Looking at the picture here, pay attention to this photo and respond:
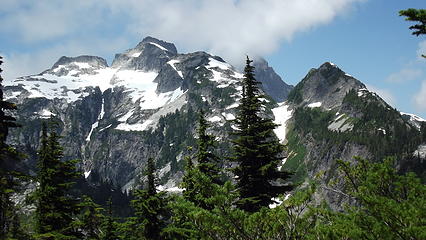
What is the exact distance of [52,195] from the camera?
81.0 feet

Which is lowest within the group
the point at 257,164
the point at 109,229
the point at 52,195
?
the point at 109,229

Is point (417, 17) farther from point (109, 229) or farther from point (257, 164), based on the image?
point (109, 229)

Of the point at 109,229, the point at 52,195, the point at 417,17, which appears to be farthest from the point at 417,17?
the point at 109,229

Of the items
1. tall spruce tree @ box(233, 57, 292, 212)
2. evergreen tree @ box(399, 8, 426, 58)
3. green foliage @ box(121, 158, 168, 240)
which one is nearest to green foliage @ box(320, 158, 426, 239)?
evergreen tree @ box(399, 8, 426, 58)

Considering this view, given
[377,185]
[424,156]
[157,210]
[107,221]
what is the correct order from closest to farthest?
[377,185] < [157,210] < [107,221] < [424,156]

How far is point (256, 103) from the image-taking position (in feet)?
82.7

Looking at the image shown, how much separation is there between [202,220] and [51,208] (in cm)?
1690

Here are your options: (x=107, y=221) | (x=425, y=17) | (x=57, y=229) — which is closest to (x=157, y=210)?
(x=107, y=221)

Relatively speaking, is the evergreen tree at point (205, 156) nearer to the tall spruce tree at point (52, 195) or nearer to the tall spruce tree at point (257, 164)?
the tall spruce tree at point (257, 164)

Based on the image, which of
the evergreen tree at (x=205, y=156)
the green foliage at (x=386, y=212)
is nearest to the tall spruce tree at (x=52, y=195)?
the evergreen tree at (x=205, y=156)

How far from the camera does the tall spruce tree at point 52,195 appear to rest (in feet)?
78.8

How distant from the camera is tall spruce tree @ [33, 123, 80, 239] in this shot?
78.8ft

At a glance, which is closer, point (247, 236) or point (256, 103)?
point (247, 236)

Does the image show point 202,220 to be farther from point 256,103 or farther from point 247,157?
point 256,103
